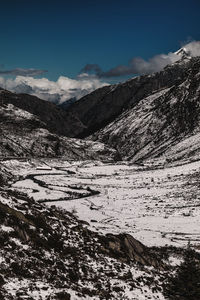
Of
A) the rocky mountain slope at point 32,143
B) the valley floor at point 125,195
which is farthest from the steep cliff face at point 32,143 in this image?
the valley floor at point 125,195

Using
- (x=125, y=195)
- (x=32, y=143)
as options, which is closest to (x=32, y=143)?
(x=32, y=143)

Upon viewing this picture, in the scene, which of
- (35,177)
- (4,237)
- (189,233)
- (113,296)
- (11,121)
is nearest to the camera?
(113,296)

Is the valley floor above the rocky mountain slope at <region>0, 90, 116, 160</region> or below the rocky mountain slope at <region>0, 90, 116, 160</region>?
below

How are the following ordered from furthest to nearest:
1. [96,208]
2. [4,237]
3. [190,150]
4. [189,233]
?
[190,150] → [96,208] → [189,233] → [4,237]

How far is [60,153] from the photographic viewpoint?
562 feet

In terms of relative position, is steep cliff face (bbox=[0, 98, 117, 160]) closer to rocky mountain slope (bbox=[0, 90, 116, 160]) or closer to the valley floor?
rocky mountain slope (bbox=[0, 90, 116, 160])

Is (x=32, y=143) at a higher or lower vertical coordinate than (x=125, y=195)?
higher

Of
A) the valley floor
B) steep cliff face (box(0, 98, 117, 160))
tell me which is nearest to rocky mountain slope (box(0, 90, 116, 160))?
steep cliff face (box(0, 98, 117, 160))

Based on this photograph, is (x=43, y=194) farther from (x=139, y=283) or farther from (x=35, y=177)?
(x=139, y=283)

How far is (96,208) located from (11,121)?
124891 mm

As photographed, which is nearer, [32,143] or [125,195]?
[125,195]

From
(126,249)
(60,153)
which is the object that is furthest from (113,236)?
(60,153)

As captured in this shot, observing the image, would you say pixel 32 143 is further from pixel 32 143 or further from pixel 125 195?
pixel 125 195

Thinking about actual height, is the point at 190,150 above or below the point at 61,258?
above
